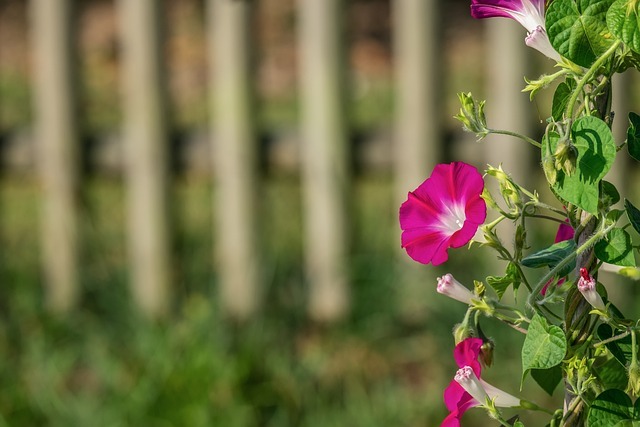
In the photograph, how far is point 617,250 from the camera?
2.08ft

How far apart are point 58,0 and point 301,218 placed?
40.9 inches

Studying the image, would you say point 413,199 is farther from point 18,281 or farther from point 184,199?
point 184,199

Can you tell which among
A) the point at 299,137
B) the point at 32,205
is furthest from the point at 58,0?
the point at 32,205

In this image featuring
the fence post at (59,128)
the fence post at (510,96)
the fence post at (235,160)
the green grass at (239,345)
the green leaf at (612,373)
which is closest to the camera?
the green leaf at (612,373)

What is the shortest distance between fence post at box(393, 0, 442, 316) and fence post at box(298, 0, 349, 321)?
0.55 feet

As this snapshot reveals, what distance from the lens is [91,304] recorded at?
10.8ft

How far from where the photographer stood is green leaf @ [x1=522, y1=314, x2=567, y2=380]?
0.63 m

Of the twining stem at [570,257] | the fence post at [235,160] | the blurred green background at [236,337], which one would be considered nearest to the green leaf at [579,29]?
the twining stem at [570,257]

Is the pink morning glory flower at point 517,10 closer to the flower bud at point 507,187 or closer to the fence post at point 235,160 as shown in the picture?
the flower bud at point 507,187

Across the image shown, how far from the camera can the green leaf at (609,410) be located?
0.64 metres

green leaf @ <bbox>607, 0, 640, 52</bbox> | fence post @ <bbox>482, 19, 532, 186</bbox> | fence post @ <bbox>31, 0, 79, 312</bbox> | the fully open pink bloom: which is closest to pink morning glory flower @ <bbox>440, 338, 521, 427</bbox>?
the fully open pink bloom

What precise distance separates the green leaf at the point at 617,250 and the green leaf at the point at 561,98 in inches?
3.6

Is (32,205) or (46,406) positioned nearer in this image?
(46,406)

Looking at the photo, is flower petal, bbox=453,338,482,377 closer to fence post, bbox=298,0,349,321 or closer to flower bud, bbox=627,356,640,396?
flower bud, bbox=627,356,640,396
